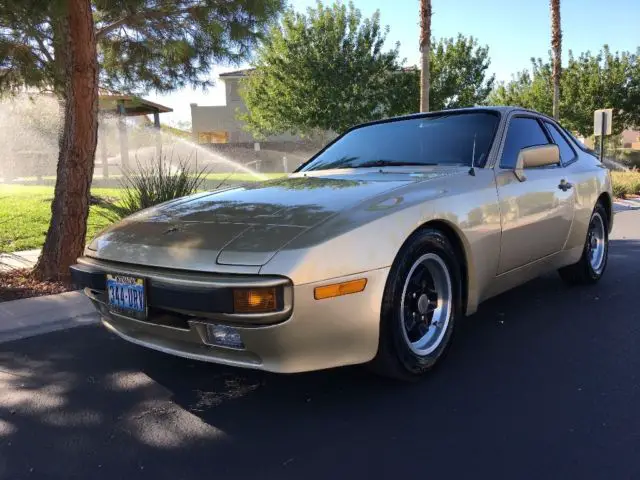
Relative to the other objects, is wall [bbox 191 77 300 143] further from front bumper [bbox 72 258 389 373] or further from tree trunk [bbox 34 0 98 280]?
front bumper [bbox 72 258 389 373]

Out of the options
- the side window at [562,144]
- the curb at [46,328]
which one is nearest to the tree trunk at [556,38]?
the side window at [562,144]

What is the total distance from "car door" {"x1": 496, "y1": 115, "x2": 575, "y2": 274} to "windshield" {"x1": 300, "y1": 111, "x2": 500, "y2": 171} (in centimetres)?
19

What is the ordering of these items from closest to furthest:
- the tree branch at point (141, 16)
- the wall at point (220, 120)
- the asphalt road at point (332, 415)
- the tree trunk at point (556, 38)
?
the asphalt road at point (332, 415), the tree branch at point (141, 16), the tree trunk at point (556, 38), the wall at point (220, 120)

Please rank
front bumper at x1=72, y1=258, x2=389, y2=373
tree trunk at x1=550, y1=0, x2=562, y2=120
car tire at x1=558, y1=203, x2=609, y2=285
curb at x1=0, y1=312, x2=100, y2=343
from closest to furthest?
front bumper at x1=72, y1=258, x2=389, y2=373 → curb at x1=0, y1=312, x2=100, y2=343 → car tire at x1=558, y1=203, x2=609, y2=285 → tree trunk at x1=550, y1=0, x2=562, y2=120

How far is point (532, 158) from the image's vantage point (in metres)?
3.81

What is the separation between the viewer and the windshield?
3926mm

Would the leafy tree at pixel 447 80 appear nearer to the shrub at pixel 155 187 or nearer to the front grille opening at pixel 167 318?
the shrub at pixel 155 187

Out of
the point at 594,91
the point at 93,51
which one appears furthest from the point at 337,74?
the point at 93,51

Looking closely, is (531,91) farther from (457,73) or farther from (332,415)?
(332,415)

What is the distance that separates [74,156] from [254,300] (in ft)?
13.1

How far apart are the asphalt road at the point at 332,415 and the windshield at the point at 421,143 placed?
4.17 feet

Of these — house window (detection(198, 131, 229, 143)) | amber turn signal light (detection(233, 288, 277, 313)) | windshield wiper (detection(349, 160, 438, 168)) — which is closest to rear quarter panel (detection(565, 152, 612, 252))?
windshield wiper (detection(349, 160, 438, 168))

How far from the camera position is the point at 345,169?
4168 mm

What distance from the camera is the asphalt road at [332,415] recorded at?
2.38 metres
